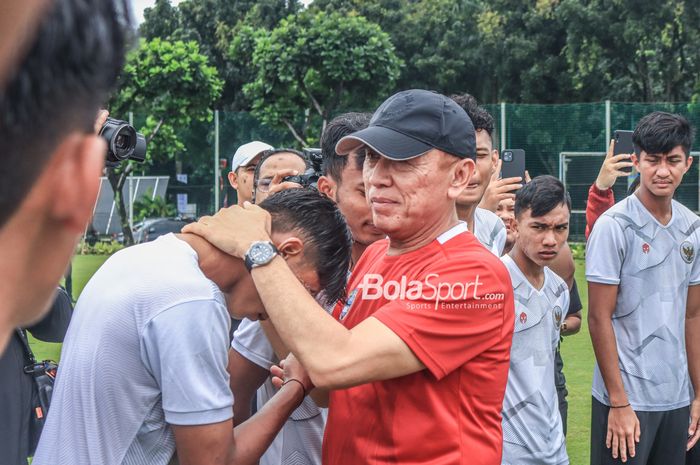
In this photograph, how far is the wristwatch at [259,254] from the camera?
7.89ft

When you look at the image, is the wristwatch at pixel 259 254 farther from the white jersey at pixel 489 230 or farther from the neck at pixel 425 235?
the white jersey at pixel 489 230

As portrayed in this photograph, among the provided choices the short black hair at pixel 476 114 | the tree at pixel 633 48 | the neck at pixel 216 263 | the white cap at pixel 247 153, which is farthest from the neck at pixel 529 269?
the tree at pixel 633 48

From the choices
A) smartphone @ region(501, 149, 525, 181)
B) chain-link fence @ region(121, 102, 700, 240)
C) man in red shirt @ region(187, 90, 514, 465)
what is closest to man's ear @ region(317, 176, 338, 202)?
man in red shirt @ region(187, 90, 514, 465)

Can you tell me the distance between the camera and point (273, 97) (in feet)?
75.0

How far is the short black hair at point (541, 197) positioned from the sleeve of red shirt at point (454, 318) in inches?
91.6

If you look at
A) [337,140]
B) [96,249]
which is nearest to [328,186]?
[337,140]

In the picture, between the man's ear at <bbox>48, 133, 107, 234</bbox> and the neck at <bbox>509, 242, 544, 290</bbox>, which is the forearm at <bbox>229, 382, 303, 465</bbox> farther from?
the neck at <bbox>509, 242, 544, 290</bbox>

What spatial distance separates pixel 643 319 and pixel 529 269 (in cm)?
78

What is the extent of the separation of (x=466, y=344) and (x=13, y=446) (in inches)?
87.0

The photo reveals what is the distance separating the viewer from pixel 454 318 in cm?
245

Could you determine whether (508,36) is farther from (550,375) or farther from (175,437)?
(175,437)

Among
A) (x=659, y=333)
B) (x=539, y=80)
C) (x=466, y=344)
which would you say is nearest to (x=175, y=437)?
(x=466, y=344)

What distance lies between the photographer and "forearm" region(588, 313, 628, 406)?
15.3 ft

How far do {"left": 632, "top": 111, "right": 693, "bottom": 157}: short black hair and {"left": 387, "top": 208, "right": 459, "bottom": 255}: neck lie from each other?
2.64m
